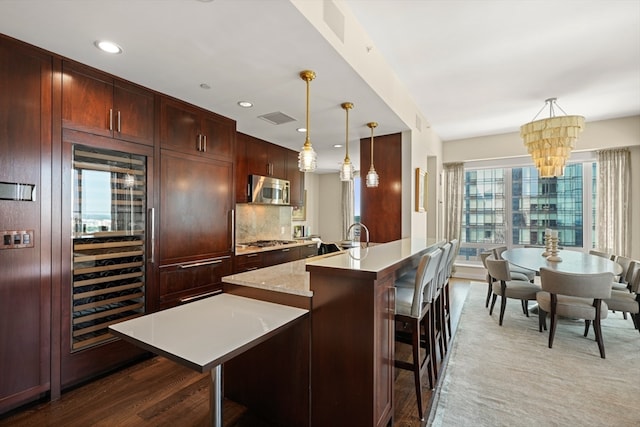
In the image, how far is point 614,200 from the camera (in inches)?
196

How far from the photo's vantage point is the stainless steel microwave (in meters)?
4.54

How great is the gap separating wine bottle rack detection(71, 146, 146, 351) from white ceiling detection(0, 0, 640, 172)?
796mm

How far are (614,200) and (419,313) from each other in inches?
207

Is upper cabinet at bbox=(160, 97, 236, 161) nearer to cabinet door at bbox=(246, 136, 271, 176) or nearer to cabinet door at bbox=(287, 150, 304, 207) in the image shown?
cabinet door at bbox=(246, 136, 271, 176)

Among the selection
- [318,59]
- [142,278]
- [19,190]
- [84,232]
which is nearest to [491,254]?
[318,59]

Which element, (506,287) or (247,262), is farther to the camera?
(247,262)

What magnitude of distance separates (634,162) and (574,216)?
3.93 ft

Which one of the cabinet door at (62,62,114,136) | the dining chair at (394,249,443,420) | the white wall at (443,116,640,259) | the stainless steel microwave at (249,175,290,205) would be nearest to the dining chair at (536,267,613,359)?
the dining chair at (394,249,443,420)

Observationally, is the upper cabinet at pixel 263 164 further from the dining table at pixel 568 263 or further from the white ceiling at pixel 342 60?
the dining table at pixel 568 263

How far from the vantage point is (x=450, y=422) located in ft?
6.31

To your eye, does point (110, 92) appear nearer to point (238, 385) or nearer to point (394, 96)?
point (238, 385)

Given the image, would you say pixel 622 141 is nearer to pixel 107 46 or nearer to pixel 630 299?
pixel 630 299

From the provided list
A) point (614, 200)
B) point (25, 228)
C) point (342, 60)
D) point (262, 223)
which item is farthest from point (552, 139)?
point (25, 228)

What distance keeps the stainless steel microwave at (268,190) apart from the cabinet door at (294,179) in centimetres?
20
